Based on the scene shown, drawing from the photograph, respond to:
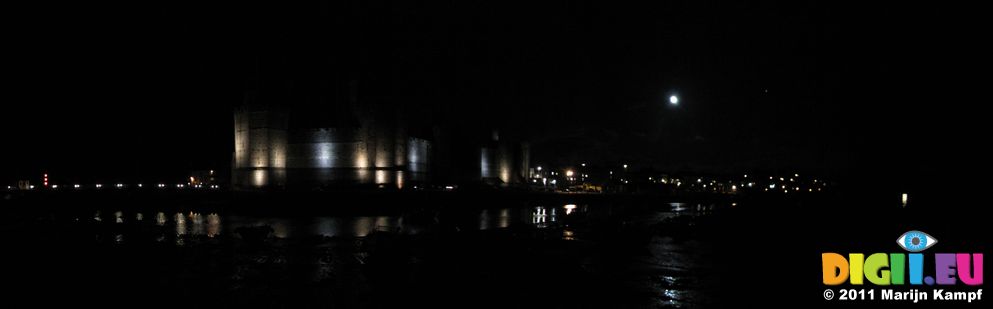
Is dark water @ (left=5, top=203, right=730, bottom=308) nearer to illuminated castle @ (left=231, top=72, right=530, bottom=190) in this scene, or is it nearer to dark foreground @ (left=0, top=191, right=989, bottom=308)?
dark foreground @ (left=0, top=191, right=989, bottom=308)

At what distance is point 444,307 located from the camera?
10.9 meters

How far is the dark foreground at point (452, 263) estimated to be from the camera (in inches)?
460

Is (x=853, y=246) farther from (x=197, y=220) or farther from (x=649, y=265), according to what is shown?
(x=197, y=220)

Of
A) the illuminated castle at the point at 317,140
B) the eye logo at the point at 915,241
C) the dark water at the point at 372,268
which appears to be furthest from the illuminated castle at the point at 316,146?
the eye logo at the point at 915,241

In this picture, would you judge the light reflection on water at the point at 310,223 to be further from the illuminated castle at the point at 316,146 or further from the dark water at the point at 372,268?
the illuminated castle at the point at 316,146

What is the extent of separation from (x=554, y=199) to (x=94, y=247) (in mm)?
32796

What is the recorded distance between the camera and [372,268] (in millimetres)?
14555

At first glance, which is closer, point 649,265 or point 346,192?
point 649,265

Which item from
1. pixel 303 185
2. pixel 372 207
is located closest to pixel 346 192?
pixel 372 207

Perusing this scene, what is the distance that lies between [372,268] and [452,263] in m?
1.67

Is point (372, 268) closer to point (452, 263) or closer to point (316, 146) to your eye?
point (452, 263)

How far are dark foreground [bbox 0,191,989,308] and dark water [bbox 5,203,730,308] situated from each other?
38 mm

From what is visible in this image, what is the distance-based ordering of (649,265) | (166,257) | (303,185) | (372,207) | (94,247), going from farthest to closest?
(303,185) → (372,207) → (94,247) → (166,257) → (649,265)

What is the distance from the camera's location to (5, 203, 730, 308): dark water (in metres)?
11.7
